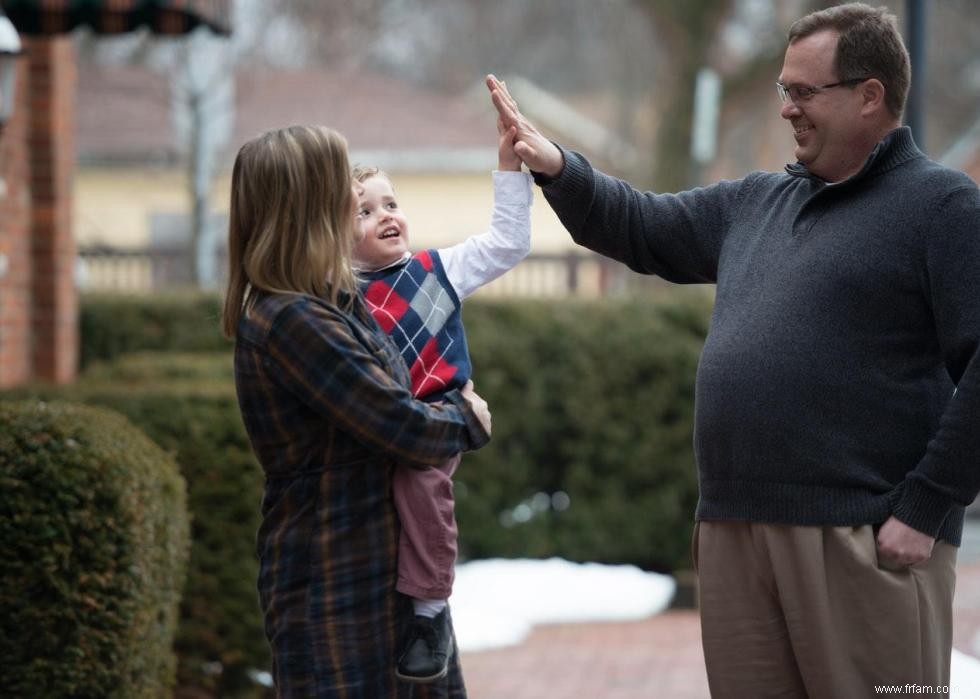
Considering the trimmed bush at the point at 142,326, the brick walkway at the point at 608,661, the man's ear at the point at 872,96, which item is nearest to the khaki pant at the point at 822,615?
the man's ear at the point at 872,96

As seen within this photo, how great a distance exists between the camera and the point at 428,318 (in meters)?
3.42

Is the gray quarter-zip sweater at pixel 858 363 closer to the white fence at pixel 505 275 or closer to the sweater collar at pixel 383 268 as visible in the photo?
the sweater collar at pixel 383 268

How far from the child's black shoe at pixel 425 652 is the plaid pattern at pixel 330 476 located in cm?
3

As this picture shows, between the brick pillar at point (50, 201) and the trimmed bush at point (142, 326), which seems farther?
the trimmed bush at point (142, 326)

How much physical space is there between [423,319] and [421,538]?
554mm

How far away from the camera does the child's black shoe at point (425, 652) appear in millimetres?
3168

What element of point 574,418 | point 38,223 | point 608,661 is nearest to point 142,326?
point 38,223

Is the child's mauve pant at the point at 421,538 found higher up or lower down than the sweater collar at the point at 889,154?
lower down

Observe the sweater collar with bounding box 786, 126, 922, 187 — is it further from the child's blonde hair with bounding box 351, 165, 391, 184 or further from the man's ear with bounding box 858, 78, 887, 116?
the child's blonde hair with bounding box 351, 165, 391, 184

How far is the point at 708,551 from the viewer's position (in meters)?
3.39

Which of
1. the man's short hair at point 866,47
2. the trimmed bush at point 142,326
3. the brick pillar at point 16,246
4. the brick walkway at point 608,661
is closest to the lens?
the man's short hair at point 866,47

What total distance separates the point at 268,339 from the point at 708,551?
1201 millimetres

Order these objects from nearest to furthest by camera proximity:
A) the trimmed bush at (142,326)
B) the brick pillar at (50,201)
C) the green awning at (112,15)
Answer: the green awning at (112,15), the brick pillar at (50,201), the trimmed bush at (142,326)

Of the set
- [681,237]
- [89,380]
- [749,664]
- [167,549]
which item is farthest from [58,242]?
[749,664]
